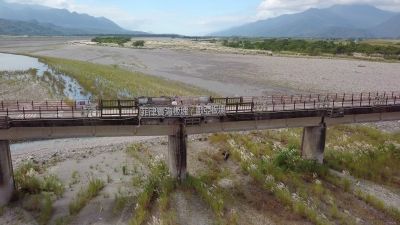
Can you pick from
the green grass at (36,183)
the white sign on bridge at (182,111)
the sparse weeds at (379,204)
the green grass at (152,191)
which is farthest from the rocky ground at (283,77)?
the green grass at (36,183)

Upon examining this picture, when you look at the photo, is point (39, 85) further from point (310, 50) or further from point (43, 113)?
point (310, 50)

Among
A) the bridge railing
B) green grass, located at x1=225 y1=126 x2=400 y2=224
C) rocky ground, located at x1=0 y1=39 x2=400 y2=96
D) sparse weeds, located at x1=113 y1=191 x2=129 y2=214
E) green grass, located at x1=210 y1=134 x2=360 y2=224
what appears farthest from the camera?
rocky ground, located at x1=0 y1=39 x2=400 y2=96

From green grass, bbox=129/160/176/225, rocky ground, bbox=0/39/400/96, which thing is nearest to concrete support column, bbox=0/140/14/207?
green grass, bbox=129/160/176/225

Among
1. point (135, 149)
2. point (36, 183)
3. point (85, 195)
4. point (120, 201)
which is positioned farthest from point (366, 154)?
point (36, 183)

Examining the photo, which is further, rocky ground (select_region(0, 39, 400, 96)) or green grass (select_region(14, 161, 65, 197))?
rocky ground (select_region(0, 39, 400, 96))

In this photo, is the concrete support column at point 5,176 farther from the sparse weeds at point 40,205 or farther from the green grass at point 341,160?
the green grass at point 341,160

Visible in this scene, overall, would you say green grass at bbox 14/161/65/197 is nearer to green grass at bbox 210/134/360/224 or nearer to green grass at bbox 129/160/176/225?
green grass at bbox 129/160/176/225

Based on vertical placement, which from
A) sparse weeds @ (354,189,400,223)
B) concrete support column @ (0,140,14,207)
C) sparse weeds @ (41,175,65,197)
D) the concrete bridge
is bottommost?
sparse weeds @ (354,189,400,223)
